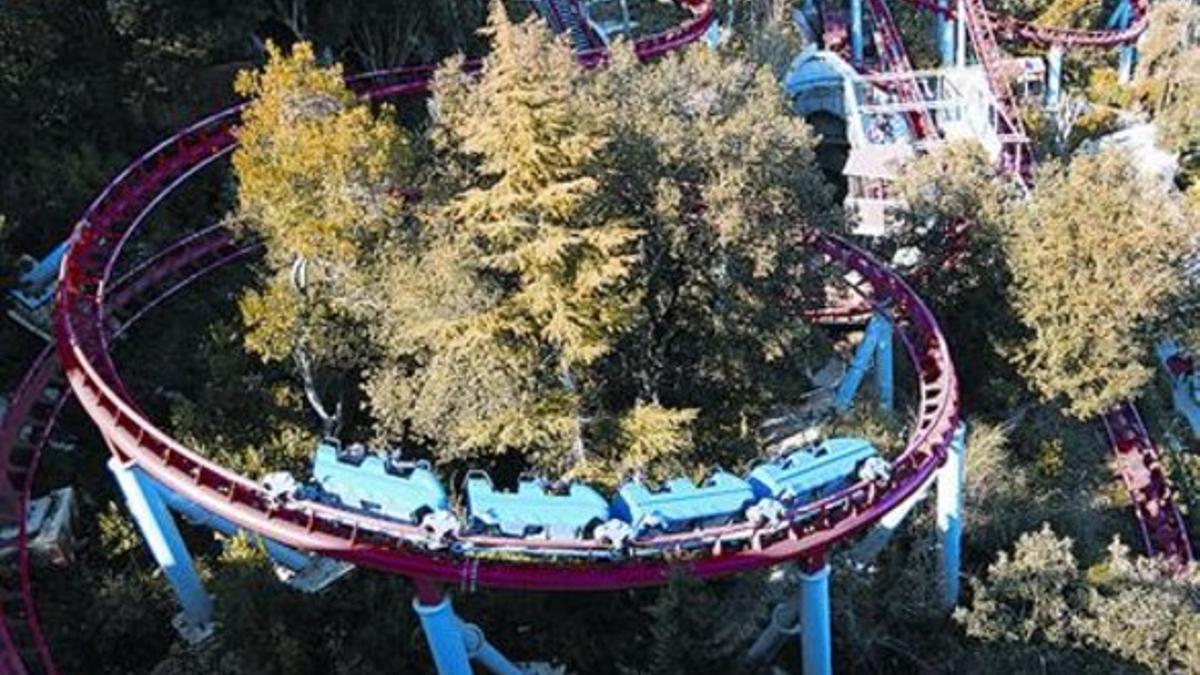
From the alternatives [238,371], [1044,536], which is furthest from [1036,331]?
[238,371]

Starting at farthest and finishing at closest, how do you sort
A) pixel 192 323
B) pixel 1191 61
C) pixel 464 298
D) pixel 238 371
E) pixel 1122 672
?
pixel 1191 61 → pixel 192 323 → pixel 238 371 → pixel 1122 672 → pixel 464 298

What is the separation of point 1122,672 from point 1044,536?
10.6 ft

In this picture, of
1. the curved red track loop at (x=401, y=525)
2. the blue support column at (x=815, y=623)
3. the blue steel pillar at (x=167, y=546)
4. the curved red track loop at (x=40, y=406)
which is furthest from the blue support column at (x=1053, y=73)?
the blue steel pillar at (x=167, y=546)

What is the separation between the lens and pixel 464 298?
2202 cm

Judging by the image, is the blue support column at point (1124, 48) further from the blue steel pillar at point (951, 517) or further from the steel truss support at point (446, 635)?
the steel truss support at point (446, 635)

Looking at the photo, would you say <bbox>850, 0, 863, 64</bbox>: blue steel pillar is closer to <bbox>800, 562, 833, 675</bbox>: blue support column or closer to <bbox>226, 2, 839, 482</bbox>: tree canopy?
<bbox>226, 2, 839, 482</bbox>: tree canopy

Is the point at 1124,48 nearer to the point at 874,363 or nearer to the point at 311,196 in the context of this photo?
the point at 874,363

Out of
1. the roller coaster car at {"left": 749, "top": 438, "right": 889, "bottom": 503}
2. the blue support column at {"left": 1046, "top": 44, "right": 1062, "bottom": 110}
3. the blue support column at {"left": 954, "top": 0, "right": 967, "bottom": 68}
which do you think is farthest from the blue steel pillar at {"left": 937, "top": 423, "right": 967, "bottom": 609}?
the blue support column at {"left": 1046, "top": 44, "right": 1062, "bottom": 110}

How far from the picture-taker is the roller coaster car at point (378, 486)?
20656 millimetres

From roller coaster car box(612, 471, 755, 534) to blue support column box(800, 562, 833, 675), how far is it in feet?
7.61

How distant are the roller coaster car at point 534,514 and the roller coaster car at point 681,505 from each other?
1.72 ft

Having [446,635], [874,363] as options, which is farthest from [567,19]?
[446,635]

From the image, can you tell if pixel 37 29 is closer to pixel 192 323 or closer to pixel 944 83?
pixel 192 323

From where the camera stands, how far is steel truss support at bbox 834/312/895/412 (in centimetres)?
3081
